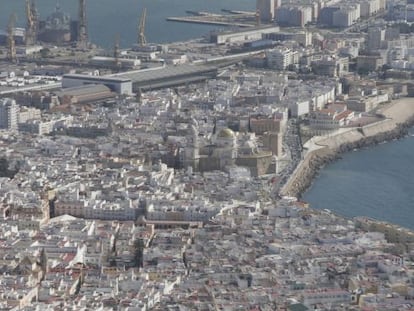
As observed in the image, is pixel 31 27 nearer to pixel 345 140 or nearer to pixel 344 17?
pixel 344 17

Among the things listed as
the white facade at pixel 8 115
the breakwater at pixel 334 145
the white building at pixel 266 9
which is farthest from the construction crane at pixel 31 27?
the breakwater at pixel 334 145

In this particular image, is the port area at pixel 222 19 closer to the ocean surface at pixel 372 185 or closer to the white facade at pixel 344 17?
the white facade at pixel 344 17

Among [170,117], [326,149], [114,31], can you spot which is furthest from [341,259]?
[114,31]

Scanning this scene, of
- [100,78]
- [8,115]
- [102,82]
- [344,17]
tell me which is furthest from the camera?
[344,17]

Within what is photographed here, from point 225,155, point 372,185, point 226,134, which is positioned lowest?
point 372,185

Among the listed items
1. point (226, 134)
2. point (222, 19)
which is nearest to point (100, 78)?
point (226, 134)

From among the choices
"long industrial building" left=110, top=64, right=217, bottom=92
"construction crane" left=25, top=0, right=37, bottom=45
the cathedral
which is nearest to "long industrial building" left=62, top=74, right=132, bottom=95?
"long industrial building" left=110, top=64, right=217, bottom=92

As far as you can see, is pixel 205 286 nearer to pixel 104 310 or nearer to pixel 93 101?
pixel 104 310
